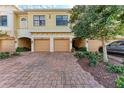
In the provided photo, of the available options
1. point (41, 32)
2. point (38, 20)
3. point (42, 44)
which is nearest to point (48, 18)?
point (38, 20)

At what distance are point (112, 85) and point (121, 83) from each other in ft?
4.44

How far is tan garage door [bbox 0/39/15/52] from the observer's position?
83.7 feet

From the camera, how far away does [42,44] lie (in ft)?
82.7

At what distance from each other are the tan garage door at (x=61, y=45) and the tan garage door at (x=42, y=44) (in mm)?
942

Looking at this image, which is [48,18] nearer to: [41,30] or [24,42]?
[41,30]

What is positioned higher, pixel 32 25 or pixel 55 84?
pixel 32 25

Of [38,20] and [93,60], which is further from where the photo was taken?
[38,20]

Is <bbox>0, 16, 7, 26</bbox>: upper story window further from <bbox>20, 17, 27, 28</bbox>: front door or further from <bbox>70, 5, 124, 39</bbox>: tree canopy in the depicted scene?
<bbox>70, 5, 124, 39</bbox>: tree canopy

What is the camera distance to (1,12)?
24828 mm

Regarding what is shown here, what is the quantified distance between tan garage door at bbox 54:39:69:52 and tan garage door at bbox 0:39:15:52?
16.9 ft

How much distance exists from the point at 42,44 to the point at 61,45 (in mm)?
2245
